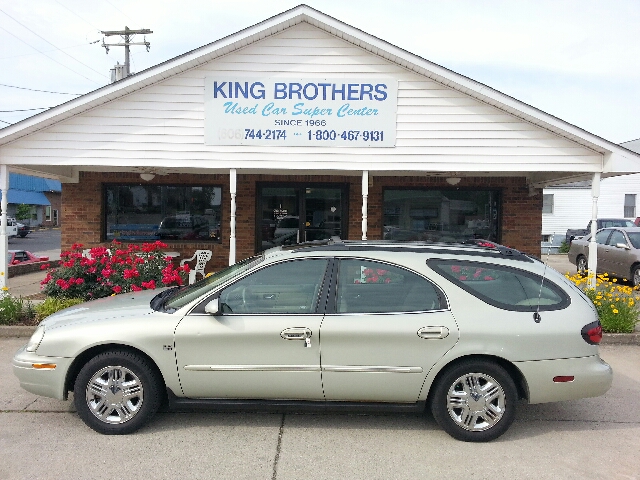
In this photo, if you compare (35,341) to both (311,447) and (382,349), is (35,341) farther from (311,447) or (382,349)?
(382,349)

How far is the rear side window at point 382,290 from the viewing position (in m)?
4.11

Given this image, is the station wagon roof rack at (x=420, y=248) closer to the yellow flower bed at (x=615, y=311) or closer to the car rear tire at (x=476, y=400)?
the car rear tire at (x=476, y=400)

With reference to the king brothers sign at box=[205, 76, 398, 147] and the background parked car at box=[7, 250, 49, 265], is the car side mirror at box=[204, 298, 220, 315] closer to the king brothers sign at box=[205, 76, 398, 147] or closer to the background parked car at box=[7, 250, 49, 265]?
the king brothers sign at box=[205, 76, 398, 147]

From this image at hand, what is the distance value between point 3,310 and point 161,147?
3368 millimetres

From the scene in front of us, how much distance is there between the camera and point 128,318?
13.5ft

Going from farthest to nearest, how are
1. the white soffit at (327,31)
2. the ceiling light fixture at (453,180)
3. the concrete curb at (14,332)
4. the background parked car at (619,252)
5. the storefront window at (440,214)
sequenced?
the background parked car at (619,252)
the storefront window at (440,214)
the ceiling light fixture at (453,180)
the white soffit at (327,31)
the concrete curb at (14,332)

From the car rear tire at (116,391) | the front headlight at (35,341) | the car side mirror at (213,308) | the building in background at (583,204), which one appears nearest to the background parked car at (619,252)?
the car side mirror at (213,308)

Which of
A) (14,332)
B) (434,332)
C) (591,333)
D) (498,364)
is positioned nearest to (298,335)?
(434,332)

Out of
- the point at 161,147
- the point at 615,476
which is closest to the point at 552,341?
the point at 615,476

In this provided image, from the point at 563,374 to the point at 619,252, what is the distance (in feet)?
32.9

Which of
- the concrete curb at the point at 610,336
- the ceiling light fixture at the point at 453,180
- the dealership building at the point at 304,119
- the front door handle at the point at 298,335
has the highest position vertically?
the dealership building at the point at 304,119

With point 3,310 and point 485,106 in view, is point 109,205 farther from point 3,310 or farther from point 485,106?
point 485,106

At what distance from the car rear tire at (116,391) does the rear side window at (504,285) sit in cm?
244

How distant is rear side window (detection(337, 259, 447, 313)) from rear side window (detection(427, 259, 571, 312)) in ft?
0.72
